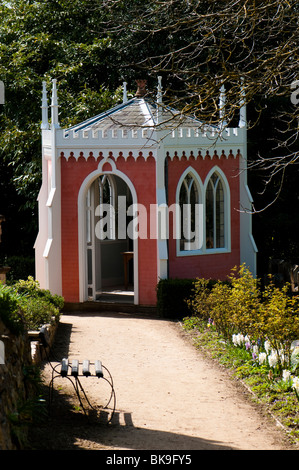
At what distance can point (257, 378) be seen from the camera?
10.5 metres

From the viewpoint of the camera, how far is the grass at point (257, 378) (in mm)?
8992

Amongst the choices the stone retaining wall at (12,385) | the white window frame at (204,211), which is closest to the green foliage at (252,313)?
the white window frame at (204,211)

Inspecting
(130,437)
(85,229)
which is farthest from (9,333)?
(85,229)

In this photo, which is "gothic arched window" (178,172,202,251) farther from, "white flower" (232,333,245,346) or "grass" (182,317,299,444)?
"white flower" (232,333,245,346)

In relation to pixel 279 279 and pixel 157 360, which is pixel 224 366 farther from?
pixel 279 279

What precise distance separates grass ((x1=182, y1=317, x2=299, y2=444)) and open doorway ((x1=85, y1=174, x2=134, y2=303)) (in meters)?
4.80

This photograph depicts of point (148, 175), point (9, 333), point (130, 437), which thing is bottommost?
point (130, 437)

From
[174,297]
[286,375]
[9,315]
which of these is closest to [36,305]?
[174,297]

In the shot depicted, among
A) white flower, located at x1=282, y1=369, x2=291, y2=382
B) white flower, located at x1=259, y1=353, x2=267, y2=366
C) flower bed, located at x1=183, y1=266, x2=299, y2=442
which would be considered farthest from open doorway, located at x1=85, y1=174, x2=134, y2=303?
white flower, located at x1=282, y1=369, x2=291, y2=382

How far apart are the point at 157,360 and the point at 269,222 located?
11647 millimetres

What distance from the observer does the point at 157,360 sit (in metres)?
12.6

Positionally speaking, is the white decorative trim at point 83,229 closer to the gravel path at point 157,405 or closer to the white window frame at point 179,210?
the white window frame at point 179,210

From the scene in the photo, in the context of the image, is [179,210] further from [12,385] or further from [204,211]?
[12,385]

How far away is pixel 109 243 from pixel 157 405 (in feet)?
37.9
